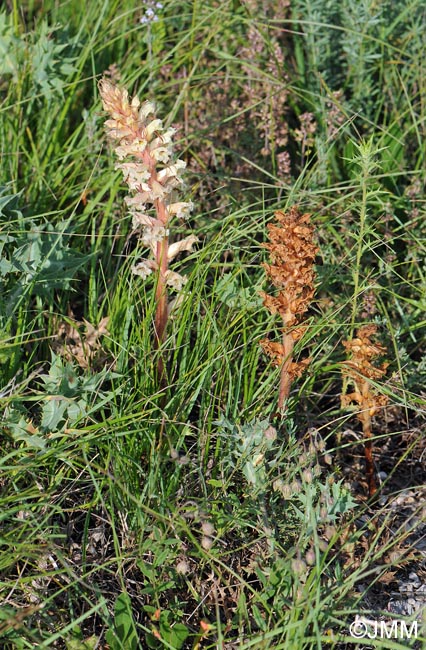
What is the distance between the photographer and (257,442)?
215 cm

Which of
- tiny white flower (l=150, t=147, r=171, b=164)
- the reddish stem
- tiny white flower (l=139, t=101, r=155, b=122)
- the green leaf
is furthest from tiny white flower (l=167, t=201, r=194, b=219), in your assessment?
the green leaf

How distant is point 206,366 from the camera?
2.40 metres

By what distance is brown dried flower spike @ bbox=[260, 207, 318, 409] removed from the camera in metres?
2.13

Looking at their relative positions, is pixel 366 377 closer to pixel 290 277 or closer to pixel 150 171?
pixel 290 277

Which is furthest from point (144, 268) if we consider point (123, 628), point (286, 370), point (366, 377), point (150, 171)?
point (123, 628)

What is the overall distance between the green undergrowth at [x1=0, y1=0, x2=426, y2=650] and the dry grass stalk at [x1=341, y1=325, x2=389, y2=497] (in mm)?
63

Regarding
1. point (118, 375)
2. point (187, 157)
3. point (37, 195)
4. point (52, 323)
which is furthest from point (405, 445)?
point (37, 195)

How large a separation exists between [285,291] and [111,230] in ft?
3.23

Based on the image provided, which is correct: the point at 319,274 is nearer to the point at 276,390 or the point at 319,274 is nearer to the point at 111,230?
the point at 276,390

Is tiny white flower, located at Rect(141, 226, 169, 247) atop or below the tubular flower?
below

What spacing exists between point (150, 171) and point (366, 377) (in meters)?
0.96

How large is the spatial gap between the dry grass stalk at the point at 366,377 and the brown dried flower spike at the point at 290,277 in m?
0.18

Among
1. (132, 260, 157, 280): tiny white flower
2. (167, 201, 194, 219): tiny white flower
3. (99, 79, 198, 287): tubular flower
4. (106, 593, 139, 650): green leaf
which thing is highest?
(99, 79, 198, 287): tubular flower

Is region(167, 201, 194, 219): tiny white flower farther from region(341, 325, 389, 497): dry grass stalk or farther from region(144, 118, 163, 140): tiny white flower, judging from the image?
region(341, 325, 389, 497): dry grass stalk
